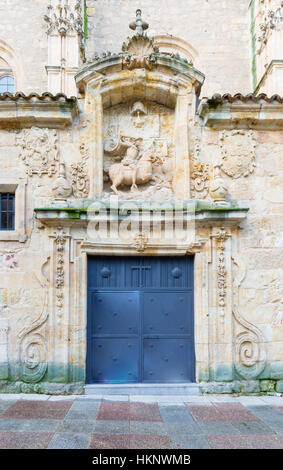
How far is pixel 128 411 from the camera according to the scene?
15.6 feet

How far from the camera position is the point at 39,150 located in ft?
19.0

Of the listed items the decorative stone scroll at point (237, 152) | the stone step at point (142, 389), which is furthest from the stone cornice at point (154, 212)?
the stone step at point (142, 389)

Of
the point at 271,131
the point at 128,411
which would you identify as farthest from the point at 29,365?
the point at 271,131

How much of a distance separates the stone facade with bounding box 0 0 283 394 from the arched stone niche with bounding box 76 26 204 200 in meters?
0.02

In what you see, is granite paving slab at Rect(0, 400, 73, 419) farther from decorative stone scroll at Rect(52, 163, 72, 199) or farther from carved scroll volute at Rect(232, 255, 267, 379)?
decorative stone scroll at Rect(52, 163, 72, 199)

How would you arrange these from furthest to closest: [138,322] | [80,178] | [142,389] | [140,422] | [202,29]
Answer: [202,29] < [80,178] < [138,322] < [142,389] < [140,422]

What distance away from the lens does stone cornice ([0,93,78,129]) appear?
5.60 metres

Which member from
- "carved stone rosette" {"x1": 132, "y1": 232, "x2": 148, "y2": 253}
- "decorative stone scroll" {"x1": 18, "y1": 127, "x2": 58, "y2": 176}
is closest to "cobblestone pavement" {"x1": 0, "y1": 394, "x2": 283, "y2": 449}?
"carved stone rosette" {"x1": 132, "y1": 232, "x2": 148, "y2": 253}

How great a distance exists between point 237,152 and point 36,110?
3126 millimetres

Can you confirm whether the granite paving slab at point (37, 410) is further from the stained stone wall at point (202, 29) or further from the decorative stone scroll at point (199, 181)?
the stained stone wall at point (202, 29)

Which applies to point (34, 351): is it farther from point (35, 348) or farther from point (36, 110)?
point (36, 110)

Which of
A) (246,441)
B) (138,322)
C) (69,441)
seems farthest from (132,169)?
(246,441)

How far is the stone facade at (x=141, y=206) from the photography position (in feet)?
18.1

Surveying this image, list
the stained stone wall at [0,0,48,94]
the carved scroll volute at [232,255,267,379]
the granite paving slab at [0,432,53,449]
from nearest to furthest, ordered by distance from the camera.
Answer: the granite paving slab at [0,432,53,449] → the carved scroll volute at [232,255,267,379] → the stained stone wall at [0,0,48,94]
